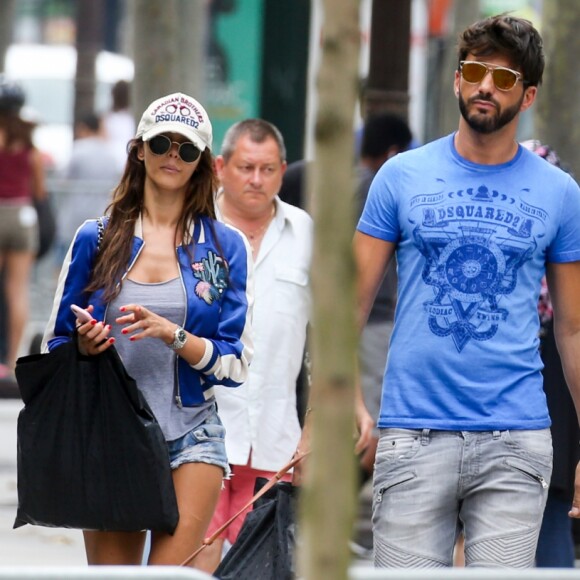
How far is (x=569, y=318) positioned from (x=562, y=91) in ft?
13.7

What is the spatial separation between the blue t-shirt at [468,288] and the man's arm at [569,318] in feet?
0.19

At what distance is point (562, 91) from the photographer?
346 inches

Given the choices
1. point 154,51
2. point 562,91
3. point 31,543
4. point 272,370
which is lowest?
point 31,543

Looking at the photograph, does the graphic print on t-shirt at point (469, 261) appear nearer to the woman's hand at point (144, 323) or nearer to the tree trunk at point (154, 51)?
the woman's hand at point (144, 323)

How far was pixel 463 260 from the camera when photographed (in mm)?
4566

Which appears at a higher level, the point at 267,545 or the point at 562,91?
the point at 562,91

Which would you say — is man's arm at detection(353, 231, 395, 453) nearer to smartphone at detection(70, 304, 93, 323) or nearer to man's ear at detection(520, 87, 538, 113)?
man's ear at detection(520, 87, 538, 113)

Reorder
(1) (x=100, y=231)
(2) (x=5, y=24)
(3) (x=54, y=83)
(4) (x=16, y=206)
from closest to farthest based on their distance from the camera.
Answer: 1. (1) (x=100, y=231)
2. (4) (x=16, y=206)
3. (2) (x=5, y=24)
4. (3) (x=54, y=83)

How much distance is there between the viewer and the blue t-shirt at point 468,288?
457 cm

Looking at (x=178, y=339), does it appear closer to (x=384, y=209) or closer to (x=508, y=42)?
(x=384, y=209)

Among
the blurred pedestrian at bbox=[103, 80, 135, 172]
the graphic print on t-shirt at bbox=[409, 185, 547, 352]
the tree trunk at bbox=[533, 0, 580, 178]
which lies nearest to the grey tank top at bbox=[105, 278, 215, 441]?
the graphic print on t-shirt at bbox=[409, 185, 547, 352]

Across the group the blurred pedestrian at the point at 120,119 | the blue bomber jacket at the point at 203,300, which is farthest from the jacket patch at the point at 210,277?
the blurred pedestrian at the point at 120,119

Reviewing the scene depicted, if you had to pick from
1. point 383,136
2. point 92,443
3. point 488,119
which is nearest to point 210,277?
point 92,443

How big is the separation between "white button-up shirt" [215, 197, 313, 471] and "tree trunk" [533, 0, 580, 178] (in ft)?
9.60
